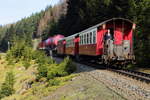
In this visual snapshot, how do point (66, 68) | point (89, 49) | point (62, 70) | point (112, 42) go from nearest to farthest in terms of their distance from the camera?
1. point (112, 42)
2. point (62, 70)
3. point (66, 68)
4. point (89, 49)

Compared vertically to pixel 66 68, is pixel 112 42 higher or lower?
higher

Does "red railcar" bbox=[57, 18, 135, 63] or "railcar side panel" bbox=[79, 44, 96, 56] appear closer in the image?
"red railcar" bbox=[57, 18, 135, 63]

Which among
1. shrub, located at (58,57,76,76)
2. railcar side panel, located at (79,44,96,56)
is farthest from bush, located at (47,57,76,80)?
railcar side panel, located at (79,44,96,56)

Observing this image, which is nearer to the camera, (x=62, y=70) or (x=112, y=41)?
(x=112, y=41)

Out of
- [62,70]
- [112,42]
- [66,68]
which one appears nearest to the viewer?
[112,42]

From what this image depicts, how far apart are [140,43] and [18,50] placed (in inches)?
912

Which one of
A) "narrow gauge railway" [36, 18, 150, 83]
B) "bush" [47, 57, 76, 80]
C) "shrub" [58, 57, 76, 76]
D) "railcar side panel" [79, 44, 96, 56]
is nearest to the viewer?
"narrow gauge railway" [36, 18, 150, 83]

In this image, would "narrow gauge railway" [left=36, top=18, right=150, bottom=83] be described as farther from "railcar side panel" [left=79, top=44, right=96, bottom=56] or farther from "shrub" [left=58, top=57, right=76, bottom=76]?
"shrub" [left=58, top=57, right=76, bottom=76]

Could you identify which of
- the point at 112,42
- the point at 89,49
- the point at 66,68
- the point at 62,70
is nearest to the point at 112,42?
the point at 112,42

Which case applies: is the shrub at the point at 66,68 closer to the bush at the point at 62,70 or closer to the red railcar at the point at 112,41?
the bush at the point at 62,70

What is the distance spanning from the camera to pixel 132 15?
24.4m

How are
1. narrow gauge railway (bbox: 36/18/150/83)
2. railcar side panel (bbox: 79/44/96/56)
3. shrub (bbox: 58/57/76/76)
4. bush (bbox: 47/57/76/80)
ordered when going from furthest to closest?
railcar side panel (bbox: 79/44/96/56), shrub (bbox: 58/57/76/76), bush (bbox: 47/57/76/80), narrow gauge railway (bbox: 36/18/150/83)

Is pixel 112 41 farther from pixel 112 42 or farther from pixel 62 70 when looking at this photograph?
pixel 62 70

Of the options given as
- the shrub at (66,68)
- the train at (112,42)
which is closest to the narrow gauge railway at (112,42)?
the train at (112,42)
